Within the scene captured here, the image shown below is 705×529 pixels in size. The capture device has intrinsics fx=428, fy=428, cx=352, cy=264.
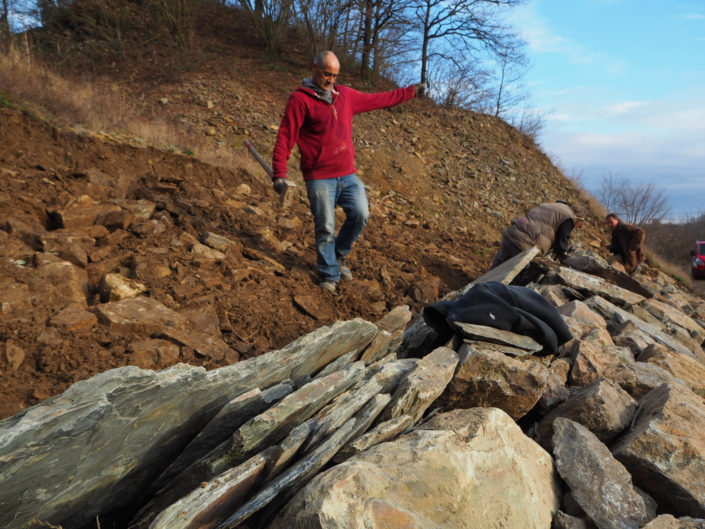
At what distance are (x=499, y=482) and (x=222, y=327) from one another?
2647mm

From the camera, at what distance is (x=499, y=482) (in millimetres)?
1672

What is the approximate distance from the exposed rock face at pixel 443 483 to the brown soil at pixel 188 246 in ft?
6.57

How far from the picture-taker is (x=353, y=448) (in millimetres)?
1622

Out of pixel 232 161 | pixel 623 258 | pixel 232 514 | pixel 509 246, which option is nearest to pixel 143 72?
pixel 232 161

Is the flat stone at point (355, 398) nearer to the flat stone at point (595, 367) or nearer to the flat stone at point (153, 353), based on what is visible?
the flat stone at point (595, 367)

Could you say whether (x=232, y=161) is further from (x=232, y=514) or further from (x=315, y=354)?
(x=232, y=514)

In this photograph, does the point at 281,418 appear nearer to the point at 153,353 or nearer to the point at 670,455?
the point at 153,353

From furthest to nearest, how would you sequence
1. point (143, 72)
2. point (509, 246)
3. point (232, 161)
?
point (143, 72)
point (232, 161)
point (509, 246)

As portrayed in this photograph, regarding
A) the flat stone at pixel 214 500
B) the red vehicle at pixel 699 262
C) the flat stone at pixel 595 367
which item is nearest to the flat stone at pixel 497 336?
the flat stone at pixel 595 367

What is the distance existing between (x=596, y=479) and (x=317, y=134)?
11.3 ft

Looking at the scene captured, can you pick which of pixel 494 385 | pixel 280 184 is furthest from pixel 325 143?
pixel 494 385

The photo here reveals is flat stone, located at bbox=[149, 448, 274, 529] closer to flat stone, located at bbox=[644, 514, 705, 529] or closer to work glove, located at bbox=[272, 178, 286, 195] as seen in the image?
flat stone, located at bbox=[644, 514, 705, 529]

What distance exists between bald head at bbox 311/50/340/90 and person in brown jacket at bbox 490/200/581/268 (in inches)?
126

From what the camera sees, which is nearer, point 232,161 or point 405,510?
point 405,510
